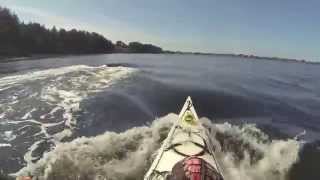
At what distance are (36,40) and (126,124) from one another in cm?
6477

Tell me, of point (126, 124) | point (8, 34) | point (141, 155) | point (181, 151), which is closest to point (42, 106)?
point (126, 124)

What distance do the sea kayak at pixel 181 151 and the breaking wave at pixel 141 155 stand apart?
119cm

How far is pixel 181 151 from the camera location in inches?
498

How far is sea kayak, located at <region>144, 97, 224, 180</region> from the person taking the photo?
11.7 metres

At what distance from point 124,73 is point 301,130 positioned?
14257 millimetres

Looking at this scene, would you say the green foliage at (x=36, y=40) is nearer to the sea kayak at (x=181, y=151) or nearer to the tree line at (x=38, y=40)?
the tree line at (x=38, y=40)

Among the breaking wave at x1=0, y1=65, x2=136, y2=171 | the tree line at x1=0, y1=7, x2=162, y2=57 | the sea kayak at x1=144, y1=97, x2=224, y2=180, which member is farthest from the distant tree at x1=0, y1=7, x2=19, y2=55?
the sea kayak at x1=144, y1=97, x2=224, y2=180

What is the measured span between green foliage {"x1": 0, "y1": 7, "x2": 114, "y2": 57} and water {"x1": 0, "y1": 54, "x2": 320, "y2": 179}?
4601cm

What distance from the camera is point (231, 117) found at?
850 inches

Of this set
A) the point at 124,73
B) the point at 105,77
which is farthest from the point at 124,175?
the point at 124,73

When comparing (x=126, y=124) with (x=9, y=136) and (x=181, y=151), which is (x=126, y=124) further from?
(x=181, y=151)

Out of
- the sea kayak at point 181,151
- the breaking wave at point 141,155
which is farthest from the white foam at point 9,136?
the sea kayak at point 181,151

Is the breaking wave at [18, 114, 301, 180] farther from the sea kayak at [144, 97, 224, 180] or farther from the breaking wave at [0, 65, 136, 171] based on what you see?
the breaking wave at [0, 65, 136, 171]

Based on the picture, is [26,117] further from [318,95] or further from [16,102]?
[318,95]
